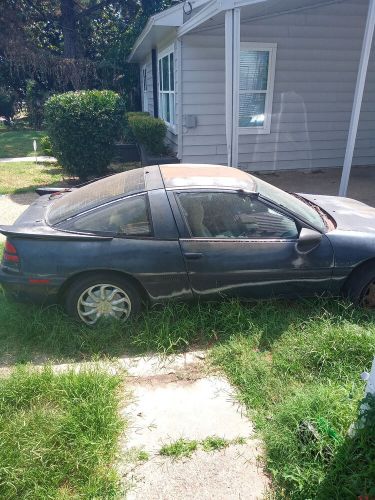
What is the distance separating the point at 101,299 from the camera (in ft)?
11.4

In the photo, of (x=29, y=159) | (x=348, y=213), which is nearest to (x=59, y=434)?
(x=348, y=213)

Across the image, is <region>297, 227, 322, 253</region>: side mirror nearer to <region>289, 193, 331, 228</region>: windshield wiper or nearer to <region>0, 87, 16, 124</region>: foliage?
<region>289, 193, 331, 228</region>: windshield wiper

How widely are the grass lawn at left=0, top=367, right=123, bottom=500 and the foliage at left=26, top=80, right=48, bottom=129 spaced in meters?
21.7

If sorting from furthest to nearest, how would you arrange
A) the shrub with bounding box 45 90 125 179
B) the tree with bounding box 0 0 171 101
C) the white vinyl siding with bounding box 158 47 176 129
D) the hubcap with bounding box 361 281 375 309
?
the tree with bounding box 0 0 171 101
the white vinyl siding with bounding box 158 47 176 129
the shrub with bounding box 45 90 125 179
the hubcap with bounding box 361 281 375 309

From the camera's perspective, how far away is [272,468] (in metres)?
2.29

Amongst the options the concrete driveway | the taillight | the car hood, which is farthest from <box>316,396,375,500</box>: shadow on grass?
the concrete driveway

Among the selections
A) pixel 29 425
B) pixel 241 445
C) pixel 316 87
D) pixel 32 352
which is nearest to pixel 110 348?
pixel 32 352

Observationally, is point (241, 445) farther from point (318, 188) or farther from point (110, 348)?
point (318, 188)

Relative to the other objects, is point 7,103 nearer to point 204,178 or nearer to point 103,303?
point 204,178

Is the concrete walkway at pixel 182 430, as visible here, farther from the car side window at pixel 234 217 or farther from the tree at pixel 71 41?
the tree at pixel 71 41

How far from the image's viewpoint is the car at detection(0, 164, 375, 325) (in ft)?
10.9

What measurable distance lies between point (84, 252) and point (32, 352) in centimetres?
94

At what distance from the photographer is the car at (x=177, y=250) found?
334 centimetres

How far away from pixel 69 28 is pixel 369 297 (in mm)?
25375
